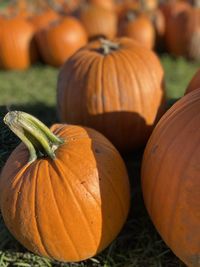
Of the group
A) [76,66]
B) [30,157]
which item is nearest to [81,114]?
[76,66]

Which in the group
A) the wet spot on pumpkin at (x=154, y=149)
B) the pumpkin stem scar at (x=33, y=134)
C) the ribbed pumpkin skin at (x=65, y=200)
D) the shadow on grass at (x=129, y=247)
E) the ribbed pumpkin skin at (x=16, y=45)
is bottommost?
the ribbed pumpkin skin at (x=16, y=45)

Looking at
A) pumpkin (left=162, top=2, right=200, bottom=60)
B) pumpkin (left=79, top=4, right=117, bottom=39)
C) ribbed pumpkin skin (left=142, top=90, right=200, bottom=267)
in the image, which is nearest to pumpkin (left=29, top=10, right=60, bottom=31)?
pumpkin (left=79, top=4, right=117, bottom=39)

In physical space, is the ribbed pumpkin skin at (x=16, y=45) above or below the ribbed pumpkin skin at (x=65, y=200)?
below

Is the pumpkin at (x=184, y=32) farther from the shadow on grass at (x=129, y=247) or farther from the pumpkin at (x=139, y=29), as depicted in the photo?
the shadow on grass at (x=129, y=247)

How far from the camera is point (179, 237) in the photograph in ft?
5.81

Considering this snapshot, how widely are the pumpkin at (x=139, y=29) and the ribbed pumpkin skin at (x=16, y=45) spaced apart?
1.44 meters

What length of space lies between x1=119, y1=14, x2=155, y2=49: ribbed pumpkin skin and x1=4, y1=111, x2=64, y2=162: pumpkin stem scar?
444 centimetres

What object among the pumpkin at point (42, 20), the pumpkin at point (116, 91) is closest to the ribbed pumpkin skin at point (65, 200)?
the pumpkin at point (116, 91)

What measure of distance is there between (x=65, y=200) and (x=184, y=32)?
4.79 meters

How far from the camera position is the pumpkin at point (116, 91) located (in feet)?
8.57

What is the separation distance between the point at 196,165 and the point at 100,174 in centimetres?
45

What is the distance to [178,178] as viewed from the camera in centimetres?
172

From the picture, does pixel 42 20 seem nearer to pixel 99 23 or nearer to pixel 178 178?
→ pixel 99 23

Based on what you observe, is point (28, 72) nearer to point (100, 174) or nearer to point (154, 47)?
point (154, 47)
